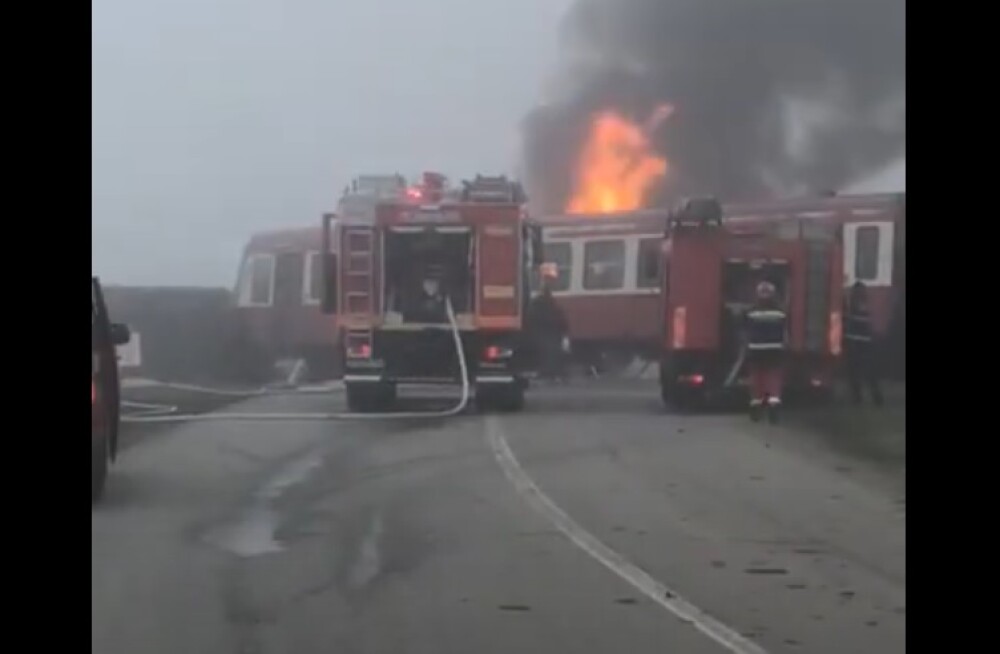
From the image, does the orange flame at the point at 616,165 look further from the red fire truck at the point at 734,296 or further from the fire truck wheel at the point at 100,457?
the fire truck wheel at the point at 100,457

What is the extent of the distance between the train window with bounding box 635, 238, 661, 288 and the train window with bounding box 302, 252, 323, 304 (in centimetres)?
206

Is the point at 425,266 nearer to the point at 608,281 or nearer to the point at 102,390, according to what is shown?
the point at 608,281

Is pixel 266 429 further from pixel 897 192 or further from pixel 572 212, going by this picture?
pixel 897 192

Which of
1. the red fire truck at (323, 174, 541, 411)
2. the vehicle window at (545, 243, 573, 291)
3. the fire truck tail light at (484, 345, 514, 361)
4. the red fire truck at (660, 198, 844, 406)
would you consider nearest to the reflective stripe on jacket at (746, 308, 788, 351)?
the red fire truck at (660, 198, 844, 406)

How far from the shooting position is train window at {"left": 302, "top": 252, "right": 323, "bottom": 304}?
10.5 meters

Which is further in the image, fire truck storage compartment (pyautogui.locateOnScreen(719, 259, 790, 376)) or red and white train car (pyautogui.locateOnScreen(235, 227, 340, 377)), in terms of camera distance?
fire truck storage compartment (pyautogui.locateOnScreen(719, 259, 790, 376))

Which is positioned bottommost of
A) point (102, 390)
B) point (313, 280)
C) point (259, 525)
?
point (259, 525)

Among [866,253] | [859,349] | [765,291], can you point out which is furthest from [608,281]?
[859,349]

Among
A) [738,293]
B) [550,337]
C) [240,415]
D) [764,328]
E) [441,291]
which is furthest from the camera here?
[441,291]

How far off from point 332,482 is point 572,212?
186 centimetres

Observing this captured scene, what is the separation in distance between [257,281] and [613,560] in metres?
2.01

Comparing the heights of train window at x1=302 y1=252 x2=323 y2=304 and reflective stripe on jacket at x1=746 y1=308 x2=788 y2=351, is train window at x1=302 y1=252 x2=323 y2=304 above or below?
above

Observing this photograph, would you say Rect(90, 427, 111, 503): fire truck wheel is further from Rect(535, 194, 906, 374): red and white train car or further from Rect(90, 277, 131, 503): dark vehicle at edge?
Rect(535, 194, 906, 374): red and white train car

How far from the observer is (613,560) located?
8.72 meters
